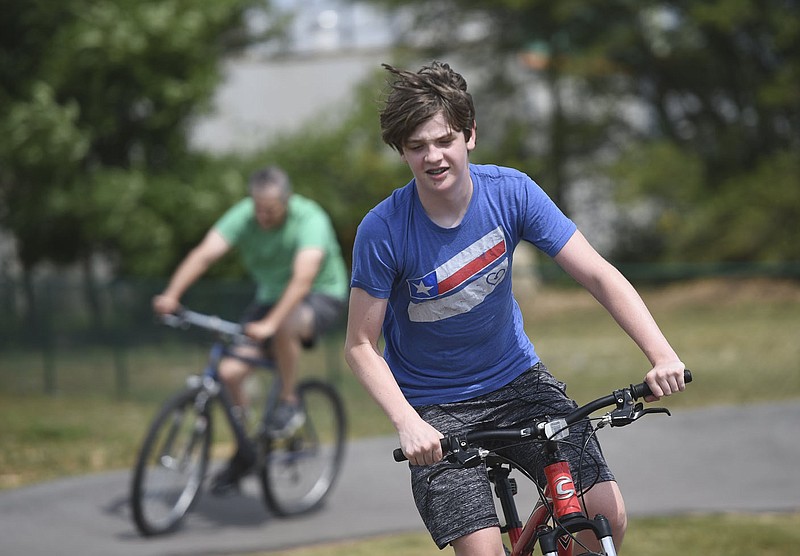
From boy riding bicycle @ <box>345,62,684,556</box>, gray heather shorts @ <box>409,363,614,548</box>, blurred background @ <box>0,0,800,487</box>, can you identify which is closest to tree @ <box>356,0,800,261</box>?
blurred background @ <box>0,0,800,487</box>

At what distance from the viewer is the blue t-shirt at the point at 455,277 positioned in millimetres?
3789

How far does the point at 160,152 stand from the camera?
18625 mm

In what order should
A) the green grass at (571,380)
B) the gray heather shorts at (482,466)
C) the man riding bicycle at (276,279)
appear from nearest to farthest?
the gray heather shorts at (482,466), the green grass at (571,380), the man riding bicycle at (276,279)

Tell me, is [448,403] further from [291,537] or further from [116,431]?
[116,431]

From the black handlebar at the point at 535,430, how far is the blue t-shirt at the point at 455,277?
547 mm

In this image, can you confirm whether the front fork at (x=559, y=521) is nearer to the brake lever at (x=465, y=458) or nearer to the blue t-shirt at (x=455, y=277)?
the brake lever at (x=465, y=458)

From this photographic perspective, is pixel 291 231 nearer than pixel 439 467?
No

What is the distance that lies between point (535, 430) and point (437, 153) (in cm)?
83

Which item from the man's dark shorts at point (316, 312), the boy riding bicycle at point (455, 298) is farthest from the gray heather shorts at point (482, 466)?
the man's dark shorts at point (316, 312)

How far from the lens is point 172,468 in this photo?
7.15 meters

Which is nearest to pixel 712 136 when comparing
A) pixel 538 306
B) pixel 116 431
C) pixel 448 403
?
pixel 538 306

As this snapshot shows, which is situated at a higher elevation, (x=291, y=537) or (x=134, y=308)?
(x=134, y=308)

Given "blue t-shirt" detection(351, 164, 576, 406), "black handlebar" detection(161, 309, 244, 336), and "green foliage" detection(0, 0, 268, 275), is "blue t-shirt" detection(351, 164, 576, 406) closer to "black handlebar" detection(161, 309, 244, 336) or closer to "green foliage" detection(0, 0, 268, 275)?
"black handlebar" detection(161, 309, 244, 336)

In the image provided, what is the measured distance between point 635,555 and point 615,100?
83.5 ft
